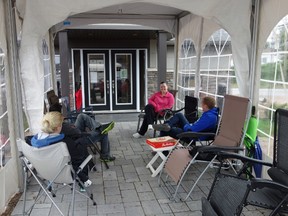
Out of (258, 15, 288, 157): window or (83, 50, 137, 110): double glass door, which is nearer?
(258, 15, 288, 157): window

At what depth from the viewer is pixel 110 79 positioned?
31.8 feet

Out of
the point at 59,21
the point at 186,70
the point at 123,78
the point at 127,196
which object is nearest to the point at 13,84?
the point at 59,21

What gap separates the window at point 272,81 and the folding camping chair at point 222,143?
0.29 metres

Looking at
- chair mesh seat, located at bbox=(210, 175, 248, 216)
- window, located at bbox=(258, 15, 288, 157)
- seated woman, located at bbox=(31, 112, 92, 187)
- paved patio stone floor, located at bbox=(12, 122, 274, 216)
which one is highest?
window, located at bbox=(258, 15, 288, 157)

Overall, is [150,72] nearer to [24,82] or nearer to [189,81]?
[189,81]

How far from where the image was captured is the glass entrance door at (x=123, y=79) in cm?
962

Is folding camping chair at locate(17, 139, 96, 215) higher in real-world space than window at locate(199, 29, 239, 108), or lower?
lower

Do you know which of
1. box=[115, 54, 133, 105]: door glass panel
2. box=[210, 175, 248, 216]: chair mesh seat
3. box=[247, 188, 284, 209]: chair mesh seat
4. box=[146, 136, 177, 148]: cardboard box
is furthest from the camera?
box=[115, 54, 133, 105]: door glass panel

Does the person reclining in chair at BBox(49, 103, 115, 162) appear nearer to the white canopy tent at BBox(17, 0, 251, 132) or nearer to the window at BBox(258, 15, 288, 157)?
the white canopy tent at BBox(17, 0, 251, 132)

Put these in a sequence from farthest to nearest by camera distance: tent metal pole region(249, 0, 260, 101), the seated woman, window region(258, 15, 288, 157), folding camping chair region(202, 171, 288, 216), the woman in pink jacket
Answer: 1. the woman in pink jacket
2. tent metal pole region(249, 0, 260, 101)
3. window region(258, 15, 288, 157)
4. the seated woman
5. folding camping chair region(202, 171, 288, 216)


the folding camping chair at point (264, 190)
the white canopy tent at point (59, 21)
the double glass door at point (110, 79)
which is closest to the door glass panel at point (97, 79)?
the double glass door at point (110, 79)

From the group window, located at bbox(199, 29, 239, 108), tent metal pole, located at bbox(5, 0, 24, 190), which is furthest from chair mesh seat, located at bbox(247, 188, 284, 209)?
tent metal pole, located at bbox(5, 0, 24, 190)

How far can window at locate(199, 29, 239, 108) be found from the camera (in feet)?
14.2

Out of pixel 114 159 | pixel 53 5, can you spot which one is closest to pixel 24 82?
pixel 53 5
